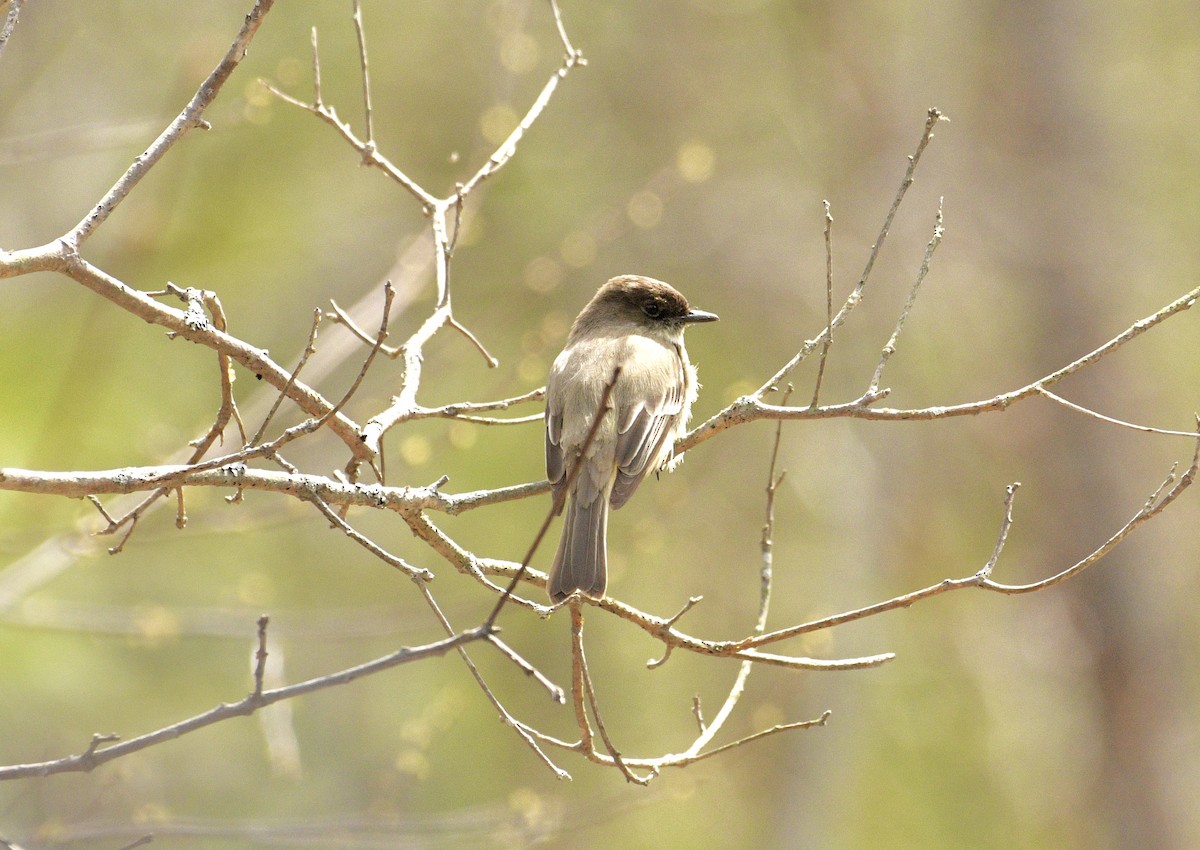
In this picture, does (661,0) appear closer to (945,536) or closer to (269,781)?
(945,536)

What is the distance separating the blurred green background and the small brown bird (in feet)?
9.95

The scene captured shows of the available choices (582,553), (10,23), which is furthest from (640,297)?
(10,23)

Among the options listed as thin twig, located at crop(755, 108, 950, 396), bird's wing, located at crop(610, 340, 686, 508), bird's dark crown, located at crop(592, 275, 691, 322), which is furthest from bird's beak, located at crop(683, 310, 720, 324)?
thin twig, located at crop(755, 108, 950, 396)

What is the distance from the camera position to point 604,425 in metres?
5.29

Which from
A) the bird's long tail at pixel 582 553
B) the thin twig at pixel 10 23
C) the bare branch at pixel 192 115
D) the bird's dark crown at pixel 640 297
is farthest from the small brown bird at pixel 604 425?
the thin twig at pixel 10 23

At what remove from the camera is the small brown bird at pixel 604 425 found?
485 cm

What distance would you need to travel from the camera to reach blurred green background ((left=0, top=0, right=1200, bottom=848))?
33.1 feet

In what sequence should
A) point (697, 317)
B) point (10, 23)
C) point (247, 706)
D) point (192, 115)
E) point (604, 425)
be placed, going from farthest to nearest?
point (697, 317), point (604, 425), point (192, 115), point (10, 23), point (247, 706)

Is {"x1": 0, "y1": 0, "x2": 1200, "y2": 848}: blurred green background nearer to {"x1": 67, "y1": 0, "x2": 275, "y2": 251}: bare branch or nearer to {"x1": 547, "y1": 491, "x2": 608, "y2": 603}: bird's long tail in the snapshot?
{"x1": 547, "y1": 491, "x2": 608, "y2": 603}: bird's long tail

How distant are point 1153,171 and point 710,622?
260 inches

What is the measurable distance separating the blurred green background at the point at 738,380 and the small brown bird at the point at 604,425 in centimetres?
303

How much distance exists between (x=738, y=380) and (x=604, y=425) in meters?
5.73

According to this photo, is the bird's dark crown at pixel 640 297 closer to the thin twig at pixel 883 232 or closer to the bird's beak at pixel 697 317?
the bird's beak at pixel 697 317

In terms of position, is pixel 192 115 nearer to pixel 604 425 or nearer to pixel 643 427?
pixel 604 425
